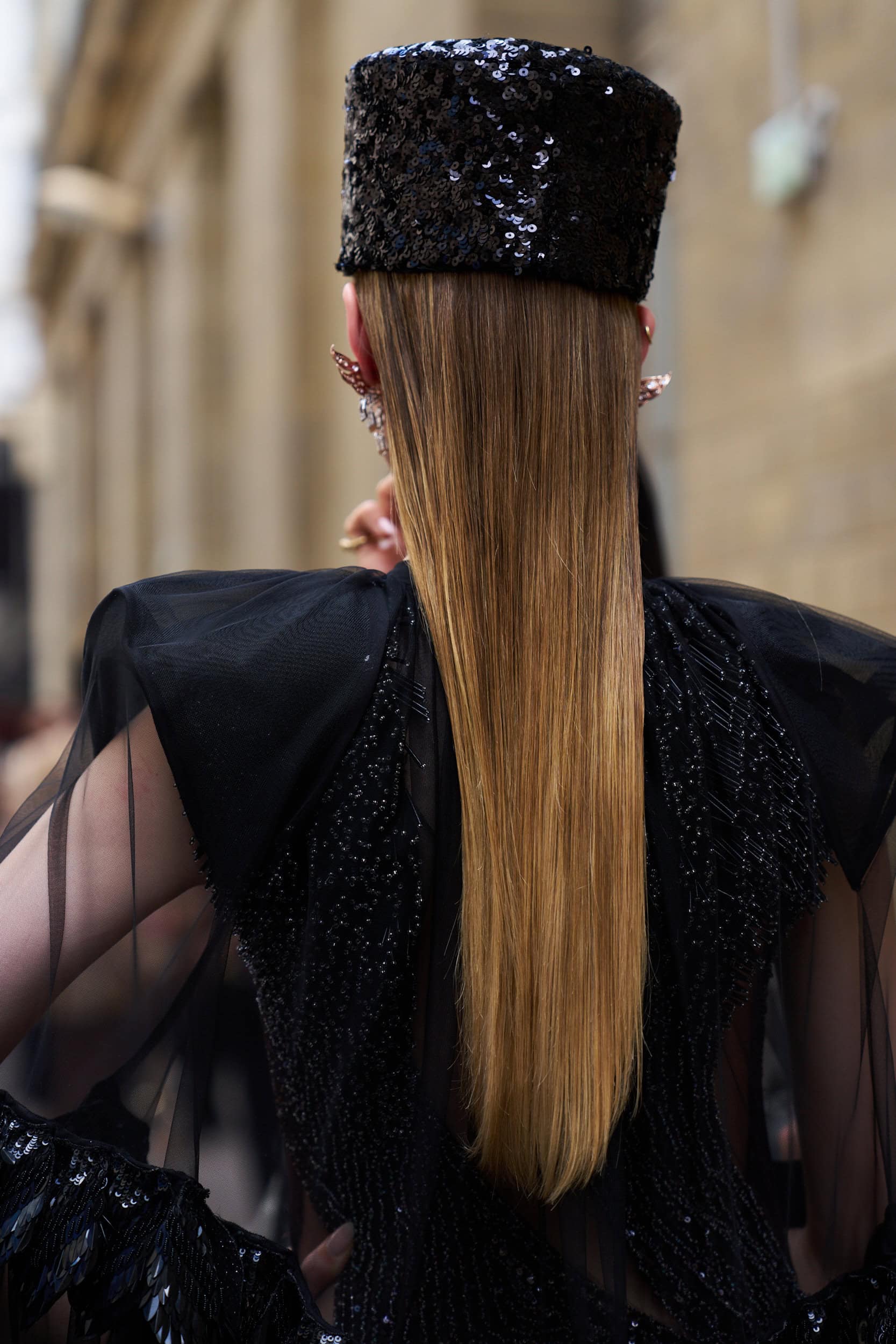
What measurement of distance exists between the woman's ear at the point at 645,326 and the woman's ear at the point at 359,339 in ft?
0.90

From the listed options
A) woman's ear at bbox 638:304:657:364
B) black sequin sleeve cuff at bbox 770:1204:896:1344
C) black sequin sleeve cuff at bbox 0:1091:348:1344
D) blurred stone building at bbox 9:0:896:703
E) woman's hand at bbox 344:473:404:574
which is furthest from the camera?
blurred stone building at bbox 9:0:896:703

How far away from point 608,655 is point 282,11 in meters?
7.69

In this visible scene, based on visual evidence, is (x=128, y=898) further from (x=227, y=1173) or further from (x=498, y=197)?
(x=498, y=197)

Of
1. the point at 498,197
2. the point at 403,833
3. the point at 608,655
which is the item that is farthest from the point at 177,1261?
the point at 498,197

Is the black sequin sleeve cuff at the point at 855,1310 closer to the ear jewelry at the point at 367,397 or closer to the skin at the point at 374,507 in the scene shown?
the skin at the point at 374,507

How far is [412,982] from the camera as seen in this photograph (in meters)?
1.18

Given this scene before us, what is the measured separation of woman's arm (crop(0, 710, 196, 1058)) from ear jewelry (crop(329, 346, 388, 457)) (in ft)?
1.31

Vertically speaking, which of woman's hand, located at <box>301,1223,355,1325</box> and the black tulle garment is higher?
the black tulle garment

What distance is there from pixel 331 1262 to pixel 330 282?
679 cm

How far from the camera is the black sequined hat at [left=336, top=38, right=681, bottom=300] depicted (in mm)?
1236

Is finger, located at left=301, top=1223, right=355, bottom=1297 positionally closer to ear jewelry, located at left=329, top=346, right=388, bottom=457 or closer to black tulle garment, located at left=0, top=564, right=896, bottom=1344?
black tulle garment, located at left=0, top=564, right=896, bottom=1344

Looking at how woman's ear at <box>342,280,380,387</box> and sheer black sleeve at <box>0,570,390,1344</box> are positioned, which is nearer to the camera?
sheer black sleeve at <box>0,570,390,1344</box>

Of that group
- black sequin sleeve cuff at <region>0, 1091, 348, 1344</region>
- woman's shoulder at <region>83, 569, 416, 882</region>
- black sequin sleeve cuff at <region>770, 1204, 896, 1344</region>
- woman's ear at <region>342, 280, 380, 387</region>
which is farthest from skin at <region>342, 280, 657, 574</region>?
black sequin sleeve cuff at <region>770, 1204, 896, 1344</region>

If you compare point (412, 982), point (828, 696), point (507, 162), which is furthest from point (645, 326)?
point (412, 982)
